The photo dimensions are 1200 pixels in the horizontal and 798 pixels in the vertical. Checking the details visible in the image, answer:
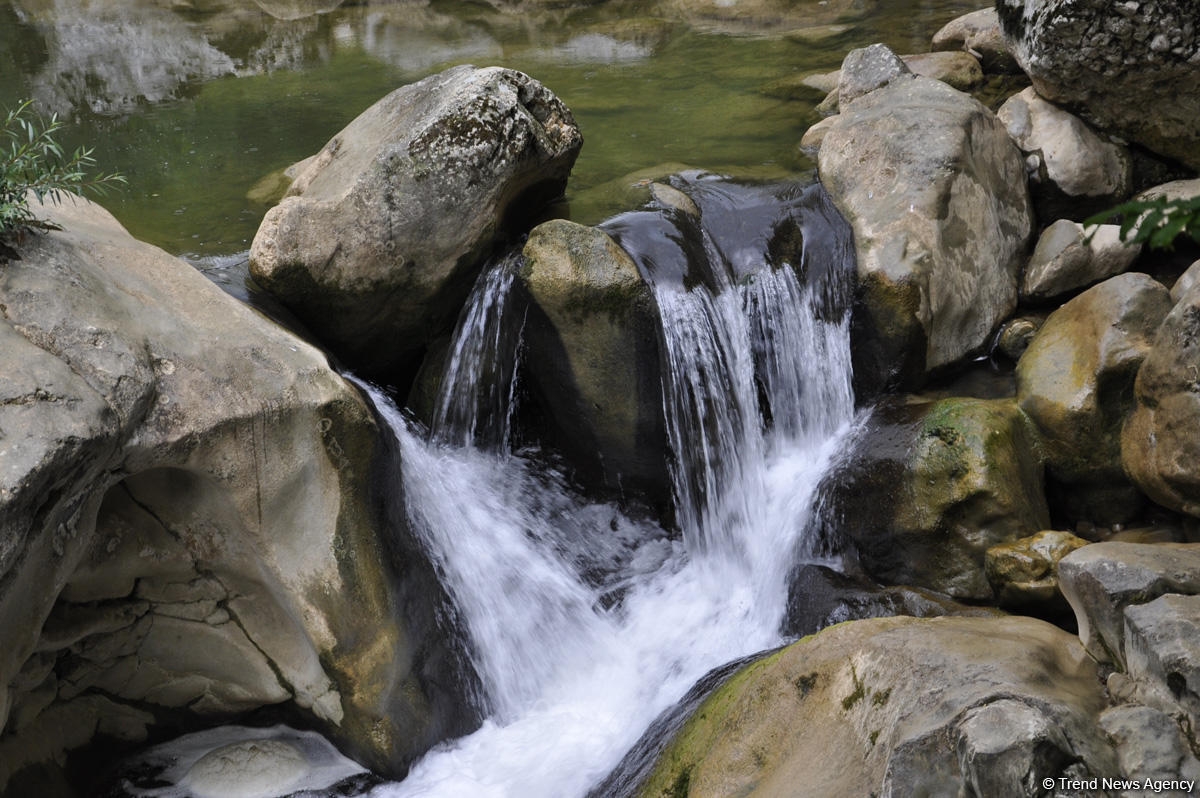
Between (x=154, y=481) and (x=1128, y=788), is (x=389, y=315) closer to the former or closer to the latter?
(x=154, y=481)

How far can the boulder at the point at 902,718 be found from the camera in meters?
2.98

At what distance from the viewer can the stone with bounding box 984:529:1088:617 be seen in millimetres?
5090

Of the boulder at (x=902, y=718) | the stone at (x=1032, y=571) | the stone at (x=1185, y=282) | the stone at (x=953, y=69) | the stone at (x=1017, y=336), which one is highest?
the stone at (x=953, y=69)

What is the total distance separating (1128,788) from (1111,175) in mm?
5403

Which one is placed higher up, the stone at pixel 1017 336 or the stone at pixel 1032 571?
the stone at pixel 1017 336

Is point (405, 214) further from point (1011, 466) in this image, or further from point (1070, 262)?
point (1070, 262)

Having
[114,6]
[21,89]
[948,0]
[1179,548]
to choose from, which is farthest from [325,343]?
[114,6]

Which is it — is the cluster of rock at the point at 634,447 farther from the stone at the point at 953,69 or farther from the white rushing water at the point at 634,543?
the stone at the point at 953,69

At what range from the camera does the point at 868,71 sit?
831 cm

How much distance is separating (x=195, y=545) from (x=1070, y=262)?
540 cm

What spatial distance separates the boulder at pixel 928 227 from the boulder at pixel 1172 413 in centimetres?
122

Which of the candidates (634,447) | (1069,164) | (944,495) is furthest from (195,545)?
(1069,164)

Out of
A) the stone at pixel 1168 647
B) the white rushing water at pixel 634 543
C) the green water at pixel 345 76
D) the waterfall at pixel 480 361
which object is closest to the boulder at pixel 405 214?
the waterfall at pixel 480 361

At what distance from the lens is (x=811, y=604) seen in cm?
570
